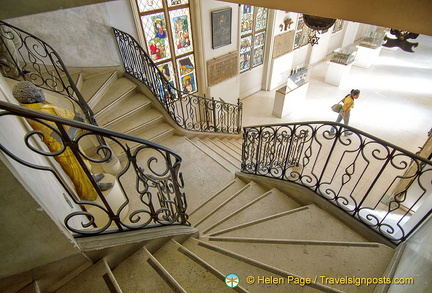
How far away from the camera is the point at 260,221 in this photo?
2.59 metres

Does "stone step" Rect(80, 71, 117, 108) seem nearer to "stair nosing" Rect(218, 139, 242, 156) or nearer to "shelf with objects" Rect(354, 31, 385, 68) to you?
"stair nosing" Rect(218, 139, 242, 156)

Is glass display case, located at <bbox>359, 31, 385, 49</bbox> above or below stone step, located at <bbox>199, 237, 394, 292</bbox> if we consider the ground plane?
below

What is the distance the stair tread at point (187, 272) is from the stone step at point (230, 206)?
817 millimetres

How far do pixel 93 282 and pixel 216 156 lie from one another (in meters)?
3.39

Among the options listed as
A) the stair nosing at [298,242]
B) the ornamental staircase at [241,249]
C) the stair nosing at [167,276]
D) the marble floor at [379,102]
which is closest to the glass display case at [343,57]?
the marble floor at [379,102]

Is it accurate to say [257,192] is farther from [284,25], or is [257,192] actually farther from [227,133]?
[284,25]

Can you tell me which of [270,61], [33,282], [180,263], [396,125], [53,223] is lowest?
[396,125]

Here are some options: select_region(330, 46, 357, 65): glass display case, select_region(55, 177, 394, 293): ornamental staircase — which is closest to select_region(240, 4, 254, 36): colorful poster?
select_region(330, 46, 357, 65): glass display case

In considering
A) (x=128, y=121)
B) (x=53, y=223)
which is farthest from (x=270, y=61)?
(x=53, y=223)

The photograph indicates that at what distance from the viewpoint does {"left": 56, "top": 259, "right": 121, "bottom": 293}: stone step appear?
1.36m

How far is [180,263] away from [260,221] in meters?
1.12

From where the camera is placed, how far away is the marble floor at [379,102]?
687cm

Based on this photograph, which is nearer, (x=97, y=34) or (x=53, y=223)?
(x=53, y=223)

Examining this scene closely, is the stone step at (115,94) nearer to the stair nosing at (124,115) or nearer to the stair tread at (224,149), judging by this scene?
the stair nosing at (124,115)
